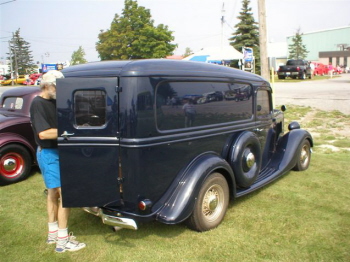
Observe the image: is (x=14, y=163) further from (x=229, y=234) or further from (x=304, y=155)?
(x=304, y=155)

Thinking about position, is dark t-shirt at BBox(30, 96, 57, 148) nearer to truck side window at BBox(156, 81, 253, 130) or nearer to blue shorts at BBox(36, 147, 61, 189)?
blue shorts at BBox(36, 147, 61, 189)

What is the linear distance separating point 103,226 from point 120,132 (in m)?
1.47

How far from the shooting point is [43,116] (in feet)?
9.83

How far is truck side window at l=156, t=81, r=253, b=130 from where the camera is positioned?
312cm

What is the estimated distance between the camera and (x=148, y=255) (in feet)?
10.1

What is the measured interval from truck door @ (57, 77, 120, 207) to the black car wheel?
2.93m

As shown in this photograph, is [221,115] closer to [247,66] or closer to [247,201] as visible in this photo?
[247,201]

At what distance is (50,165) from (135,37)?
132 feet

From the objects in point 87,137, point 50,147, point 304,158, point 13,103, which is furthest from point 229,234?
point 13,103

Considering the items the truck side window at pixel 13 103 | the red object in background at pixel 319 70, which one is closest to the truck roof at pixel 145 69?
the truck side window at pixel 13 103

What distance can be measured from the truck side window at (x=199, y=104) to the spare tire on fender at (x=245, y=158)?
0.30 meters

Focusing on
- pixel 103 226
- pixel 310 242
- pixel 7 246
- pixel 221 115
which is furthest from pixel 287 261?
pixel 7 246

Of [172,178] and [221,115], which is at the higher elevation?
[221,115]

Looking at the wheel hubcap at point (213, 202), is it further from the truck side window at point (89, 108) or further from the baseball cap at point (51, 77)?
the baseball cap at point (51, 77)
